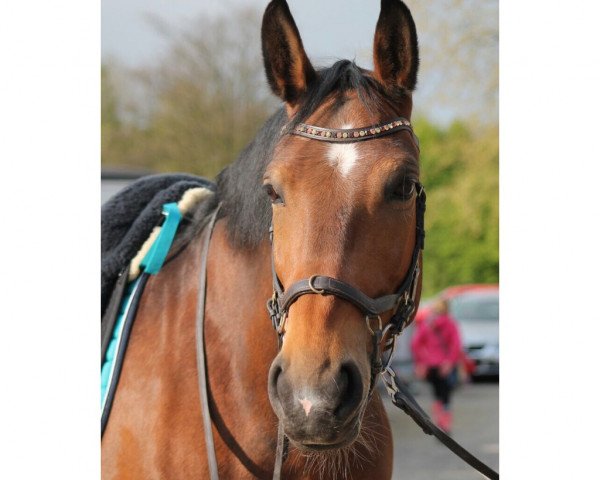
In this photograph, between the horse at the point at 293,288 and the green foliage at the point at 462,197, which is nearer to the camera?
the horse at the point at 293,288

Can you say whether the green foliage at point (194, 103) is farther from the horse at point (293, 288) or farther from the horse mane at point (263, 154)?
the horse at point (293, 288)

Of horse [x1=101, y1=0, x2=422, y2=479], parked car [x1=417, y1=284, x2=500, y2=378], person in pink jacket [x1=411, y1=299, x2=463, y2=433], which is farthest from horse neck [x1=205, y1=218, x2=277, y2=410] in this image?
person in pink jacket [x1=411, y1=299, x2=463, y2=433]

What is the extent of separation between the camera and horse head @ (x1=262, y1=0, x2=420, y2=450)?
1958 mm

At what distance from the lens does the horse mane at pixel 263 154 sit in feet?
7.55

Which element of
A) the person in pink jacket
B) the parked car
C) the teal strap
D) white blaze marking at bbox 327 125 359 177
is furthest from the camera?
the parked car

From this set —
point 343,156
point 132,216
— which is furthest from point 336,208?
point 132,216

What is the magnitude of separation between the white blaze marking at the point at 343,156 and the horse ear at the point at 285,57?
0.28 meters

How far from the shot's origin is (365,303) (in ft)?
6.75

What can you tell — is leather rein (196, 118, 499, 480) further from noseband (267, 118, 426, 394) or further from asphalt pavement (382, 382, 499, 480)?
asphalt pavement (382, 382, 499, 480)
